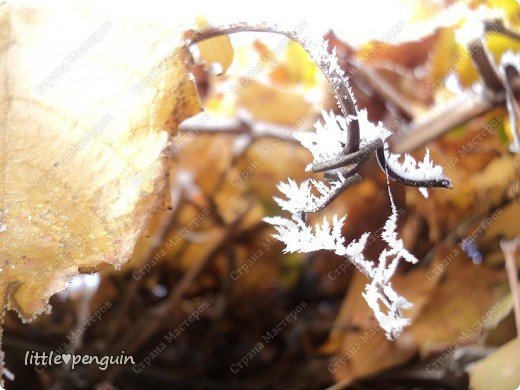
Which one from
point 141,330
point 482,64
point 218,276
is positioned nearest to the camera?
point 482,64

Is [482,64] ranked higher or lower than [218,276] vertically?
higher

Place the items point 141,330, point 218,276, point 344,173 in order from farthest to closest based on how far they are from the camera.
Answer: point 218,276, point 141,330, point 344,173

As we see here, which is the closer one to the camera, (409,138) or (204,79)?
(409,138)

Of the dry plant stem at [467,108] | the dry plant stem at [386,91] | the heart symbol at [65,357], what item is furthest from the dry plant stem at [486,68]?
the heart symbol at [65,357]

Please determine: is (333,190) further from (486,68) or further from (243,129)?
(243,129)

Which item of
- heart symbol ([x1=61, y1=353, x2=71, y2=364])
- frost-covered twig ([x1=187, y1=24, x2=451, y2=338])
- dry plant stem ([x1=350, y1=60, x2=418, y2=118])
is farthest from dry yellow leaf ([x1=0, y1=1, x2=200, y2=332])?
dry plant stem ([x1=350, y1=60, x2=418, y2=118])

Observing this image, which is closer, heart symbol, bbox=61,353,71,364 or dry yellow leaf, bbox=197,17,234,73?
dry yellow leaf, bbox=197,17,234,73

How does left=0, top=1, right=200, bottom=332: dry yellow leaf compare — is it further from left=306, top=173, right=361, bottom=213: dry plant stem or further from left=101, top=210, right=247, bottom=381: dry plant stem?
left=101, top=210, right=247, bottom=381: dry plant stem

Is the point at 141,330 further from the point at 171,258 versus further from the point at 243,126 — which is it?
the point at 243,126

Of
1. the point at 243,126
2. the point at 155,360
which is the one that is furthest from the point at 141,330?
the point at 243,126
